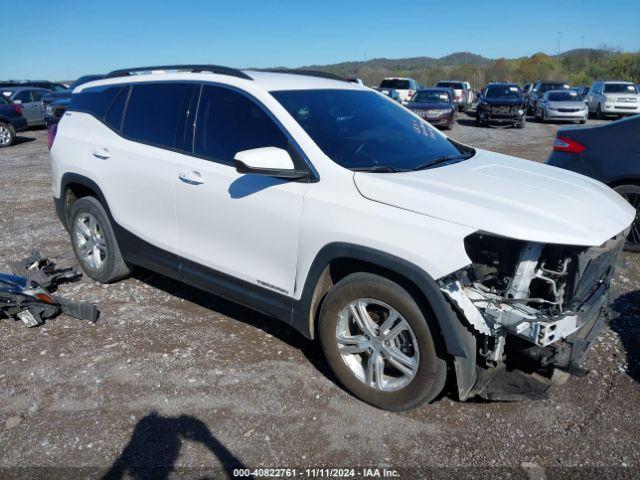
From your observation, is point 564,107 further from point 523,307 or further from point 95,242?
point 523,307

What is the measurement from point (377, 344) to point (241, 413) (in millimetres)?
918

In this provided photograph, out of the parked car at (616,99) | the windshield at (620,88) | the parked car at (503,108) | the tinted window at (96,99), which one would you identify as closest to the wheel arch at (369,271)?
the tinted window at (96,99)

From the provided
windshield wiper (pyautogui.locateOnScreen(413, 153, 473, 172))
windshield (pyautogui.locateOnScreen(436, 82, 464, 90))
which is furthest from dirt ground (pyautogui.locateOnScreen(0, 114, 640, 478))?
windshield (pyautogui.locateOnScreen(436, 82, 464, 90))

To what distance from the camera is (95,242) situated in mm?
5047

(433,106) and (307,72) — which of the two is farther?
(433,106)

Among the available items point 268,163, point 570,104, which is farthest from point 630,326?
point 570,104

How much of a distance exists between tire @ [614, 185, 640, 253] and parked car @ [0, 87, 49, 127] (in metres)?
19.8

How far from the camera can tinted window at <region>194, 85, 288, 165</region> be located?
3594 mm

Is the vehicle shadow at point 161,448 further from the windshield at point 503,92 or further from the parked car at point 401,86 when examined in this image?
the parked car at point 401,86

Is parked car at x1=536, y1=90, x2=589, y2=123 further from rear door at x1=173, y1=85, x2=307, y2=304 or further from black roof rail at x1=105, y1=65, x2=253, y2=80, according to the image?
rear door at x1=173, y1=85, x2=307, y2=304

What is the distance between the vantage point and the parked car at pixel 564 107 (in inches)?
878

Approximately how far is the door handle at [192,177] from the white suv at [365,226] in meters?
0.01

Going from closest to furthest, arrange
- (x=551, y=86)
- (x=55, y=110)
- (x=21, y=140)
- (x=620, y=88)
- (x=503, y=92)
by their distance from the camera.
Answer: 1. (x=55, y=110)
2. (x=21, y=140)
3. (x=503, y=92)
4. (x=620, y=88)
5. (x=551, y=86)

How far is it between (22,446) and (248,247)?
170 cm
